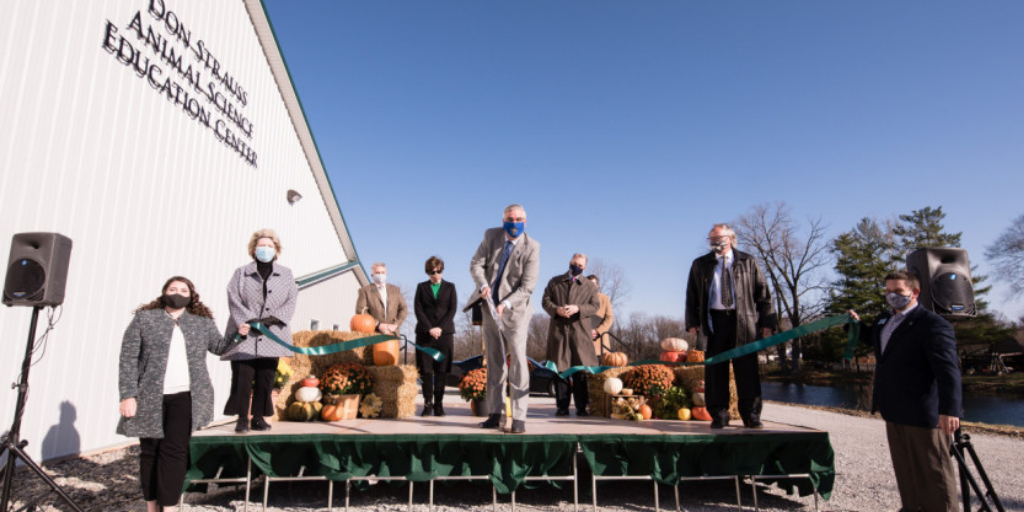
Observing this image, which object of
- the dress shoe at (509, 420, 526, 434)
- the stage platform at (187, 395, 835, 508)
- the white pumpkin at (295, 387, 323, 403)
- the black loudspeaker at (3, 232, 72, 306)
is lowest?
the stage platform at (187, 395, 835, 508)

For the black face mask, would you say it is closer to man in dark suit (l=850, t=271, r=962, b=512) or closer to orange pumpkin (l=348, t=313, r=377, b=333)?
orange pumpkin (l=348, t=313, r=377, b=333)

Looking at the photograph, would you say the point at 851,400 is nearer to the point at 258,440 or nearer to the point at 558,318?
the point at 558,318

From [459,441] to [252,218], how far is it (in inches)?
327

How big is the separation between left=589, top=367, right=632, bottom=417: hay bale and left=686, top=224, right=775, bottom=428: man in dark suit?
4.15 ft

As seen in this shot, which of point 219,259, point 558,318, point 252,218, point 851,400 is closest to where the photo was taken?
point 558,318

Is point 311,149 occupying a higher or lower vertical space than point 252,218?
higher

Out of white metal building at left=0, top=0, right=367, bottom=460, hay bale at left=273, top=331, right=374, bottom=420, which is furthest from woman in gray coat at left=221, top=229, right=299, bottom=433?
white metal building at left=0, top=0, right=367, bottom=460

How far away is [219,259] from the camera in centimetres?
912

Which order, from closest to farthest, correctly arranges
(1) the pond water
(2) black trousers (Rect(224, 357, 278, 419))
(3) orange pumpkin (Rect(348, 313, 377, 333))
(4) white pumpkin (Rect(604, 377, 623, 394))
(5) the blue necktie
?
(2) black trousers (Rect(224, 357, 278, 419))
(5) the blue necktie
(4) white pumpkin (Rect(604, 377, 623, 394))
(3) orange pumpkin (Rect(348, 313, 377, 333))
(1) the pond water

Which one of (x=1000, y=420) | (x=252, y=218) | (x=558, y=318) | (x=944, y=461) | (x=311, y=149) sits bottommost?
(x=1000, y=420)

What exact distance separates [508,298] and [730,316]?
6.53 ft

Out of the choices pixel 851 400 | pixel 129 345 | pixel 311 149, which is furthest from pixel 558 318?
pixel 851 400

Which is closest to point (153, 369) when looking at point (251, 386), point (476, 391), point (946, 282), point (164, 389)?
point (164, 389)

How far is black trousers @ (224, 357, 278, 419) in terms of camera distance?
13.7 ft
